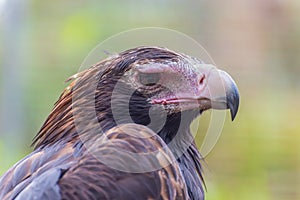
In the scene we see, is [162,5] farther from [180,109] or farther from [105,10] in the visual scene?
[180,109]

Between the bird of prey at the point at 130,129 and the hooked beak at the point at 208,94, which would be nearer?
the bird of prey at the point at 130,129

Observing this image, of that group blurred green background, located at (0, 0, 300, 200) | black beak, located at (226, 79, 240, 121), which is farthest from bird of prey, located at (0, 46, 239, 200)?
blurred green background, located at (0, 0, 300, 200)

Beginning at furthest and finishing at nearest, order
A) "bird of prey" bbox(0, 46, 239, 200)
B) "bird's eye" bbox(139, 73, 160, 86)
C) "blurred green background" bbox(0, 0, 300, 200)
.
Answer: "blurred green background" bbox(0, 0, 300, 200) < "bird's eye" bbox(139, 73, 160, 86) < "bird of prey" bbox(0, 46, 239, 200)

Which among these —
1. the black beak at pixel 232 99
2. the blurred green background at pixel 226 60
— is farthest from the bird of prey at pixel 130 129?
the blurred green background at pixel 226 60

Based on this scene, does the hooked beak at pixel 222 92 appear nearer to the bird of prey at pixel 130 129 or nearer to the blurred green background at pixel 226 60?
the bird of prey at pixel 130 129

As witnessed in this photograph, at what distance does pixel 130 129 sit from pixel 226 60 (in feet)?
13.7

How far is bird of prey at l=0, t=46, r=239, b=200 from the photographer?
2.99 m

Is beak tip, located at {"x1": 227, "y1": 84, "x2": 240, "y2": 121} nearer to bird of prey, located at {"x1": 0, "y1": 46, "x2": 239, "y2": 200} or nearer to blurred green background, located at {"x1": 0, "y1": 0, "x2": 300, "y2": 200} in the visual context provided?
bird of prey, located at {"x1": 0, "y1": 46, "x2": 239, "y2": 200}

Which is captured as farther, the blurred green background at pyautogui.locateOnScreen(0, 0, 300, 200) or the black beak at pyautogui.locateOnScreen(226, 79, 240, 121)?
the blurred green background at pyautogui.locateOnScreen(0, 0, 300, 200)

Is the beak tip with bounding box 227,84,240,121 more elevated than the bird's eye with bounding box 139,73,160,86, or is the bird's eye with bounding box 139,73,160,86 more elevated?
the bird's eye with bounding box 139,73,160,86

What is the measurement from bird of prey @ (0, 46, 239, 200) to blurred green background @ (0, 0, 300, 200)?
293 cm

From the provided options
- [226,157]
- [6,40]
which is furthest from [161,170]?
[226,157]

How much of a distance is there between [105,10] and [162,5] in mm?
491

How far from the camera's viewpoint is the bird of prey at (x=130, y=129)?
2986 millimetres
